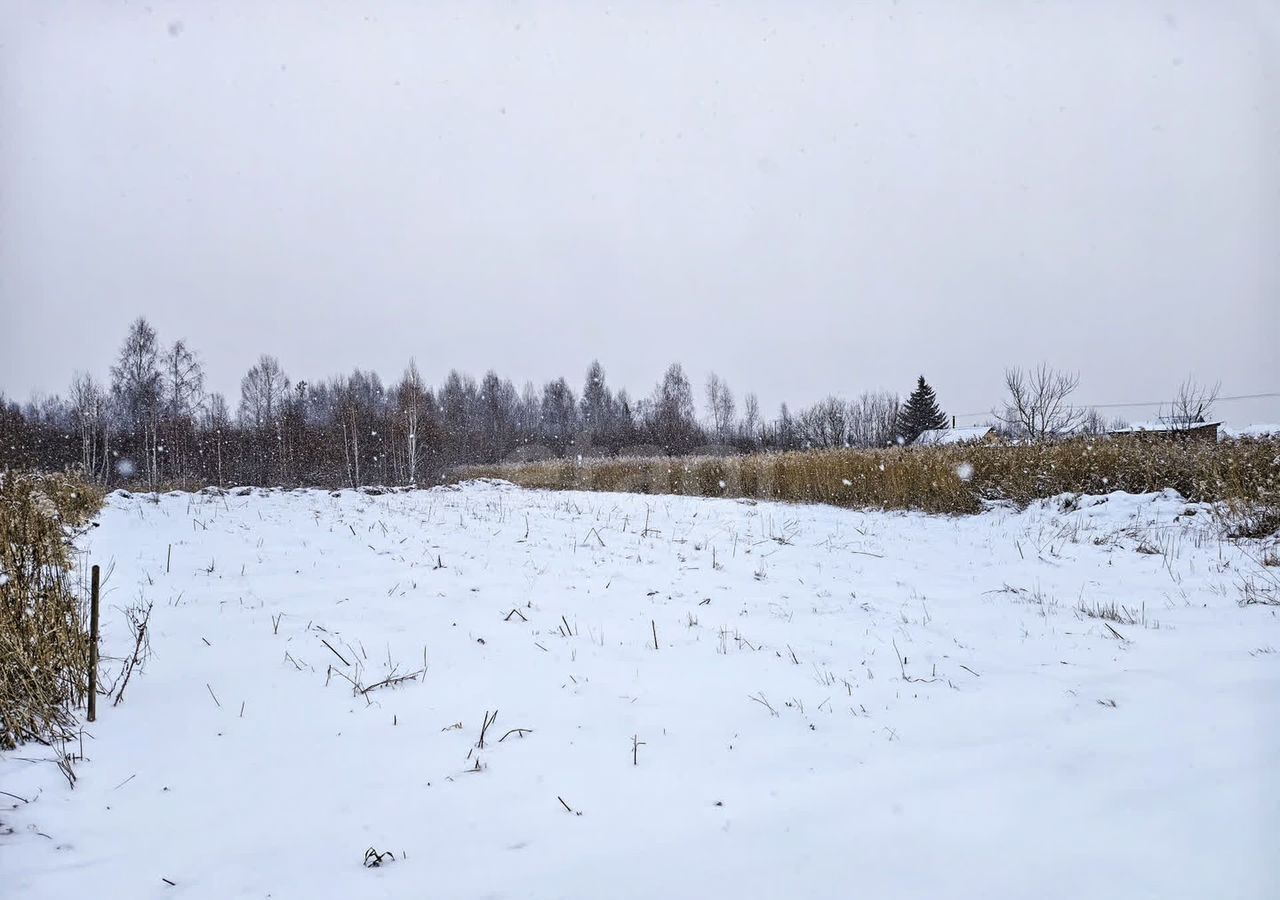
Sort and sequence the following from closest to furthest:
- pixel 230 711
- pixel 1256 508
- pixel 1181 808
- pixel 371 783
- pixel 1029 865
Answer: pixel 1029 865 < pixel 1181 808 < pixel 371 783 < pixel 230 711 < pixel 1256 508

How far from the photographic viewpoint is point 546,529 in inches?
322

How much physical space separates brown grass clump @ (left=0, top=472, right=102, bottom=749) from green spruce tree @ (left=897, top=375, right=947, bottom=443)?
148ft

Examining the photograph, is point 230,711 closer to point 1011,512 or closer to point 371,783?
point 371,783

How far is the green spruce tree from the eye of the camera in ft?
139

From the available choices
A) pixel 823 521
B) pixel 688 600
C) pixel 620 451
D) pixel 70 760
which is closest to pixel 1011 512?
pixel 823 521

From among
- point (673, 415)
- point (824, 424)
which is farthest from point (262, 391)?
point (824, 424)

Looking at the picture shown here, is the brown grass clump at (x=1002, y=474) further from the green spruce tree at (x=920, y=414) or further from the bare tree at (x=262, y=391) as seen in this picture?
the bare tree at (x=262, y=391)

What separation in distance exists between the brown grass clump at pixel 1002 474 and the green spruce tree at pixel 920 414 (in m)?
29.3

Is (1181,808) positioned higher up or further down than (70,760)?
further down

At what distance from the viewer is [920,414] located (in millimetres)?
42469

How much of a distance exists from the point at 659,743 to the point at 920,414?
45.1 m

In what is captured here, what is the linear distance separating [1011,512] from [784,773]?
33.2 feet

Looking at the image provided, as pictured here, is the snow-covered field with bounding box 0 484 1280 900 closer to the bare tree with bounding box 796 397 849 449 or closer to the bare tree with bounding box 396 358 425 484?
the bare tree with bounding box 396 358 425 484

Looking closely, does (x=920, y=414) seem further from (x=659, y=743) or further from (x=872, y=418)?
(x=659, y=743)
